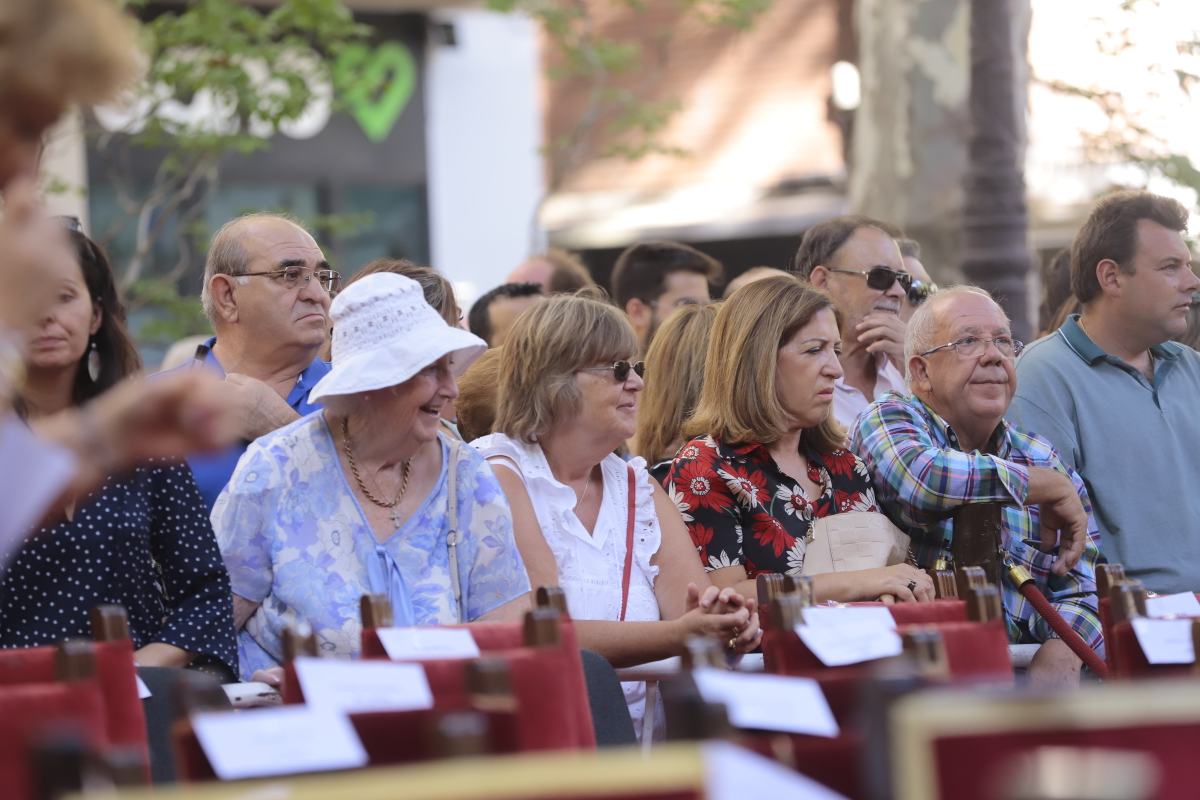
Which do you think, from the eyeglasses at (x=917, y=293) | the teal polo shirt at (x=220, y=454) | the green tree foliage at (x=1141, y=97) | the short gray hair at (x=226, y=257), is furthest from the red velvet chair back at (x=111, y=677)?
the green tree foliage at (x=1141, y=97)

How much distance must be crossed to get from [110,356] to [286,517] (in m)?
0.53

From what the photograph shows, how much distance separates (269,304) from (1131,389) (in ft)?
8.23

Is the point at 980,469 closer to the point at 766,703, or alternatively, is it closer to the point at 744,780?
the point at 766,703

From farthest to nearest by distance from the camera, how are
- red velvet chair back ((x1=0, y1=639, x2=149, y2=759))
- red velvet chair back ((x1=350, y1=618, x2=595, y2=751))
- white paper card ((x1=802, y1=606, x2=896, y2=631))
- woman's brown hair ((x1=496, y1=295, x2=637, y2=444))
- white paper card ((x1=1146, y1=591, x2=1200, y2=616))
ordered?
woman's brown hair ((x1=496, y1=295, x2=637, y2=444)), white paper card ((x1=1146, y1=591, x2=1200, y2=616)), white paper card ((x1=802, y1=606, x2=896, y2=631)), red velvet chair back ((x1=0, y1=639, x2=149, y2=759)), red velvet chair back ((x1=350, y1=618, x2=595, y2=751))

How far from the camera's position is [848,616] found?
2865 mm

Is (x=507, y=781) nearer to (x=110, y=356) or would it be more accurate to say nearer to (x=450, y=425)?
(x=110, y=356)

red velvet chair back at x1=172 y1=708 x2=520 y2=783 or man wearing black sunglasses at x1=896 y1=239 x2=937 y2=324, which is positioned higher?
man wearing black sunglasses at x1=896 y1=239 x2=937 y2=324

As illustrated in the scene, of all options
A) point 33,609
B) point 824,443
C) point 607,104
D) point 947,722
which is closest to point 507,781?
point 947,722

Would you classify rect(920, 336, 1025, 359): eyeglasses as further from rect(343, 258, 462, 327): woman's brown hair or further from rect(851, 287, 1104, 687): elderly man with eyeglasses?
rect(343, 258, 462, 327): woman's brown hair

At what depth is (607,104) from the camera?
44.8 ft

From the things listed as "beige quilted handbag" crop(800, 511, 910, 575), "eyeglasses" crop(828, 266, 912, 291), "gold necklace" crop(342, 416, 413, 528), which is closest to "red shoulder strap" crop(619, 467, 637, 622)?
"beige quilted handbag" crop(800, 511, 910, 575)

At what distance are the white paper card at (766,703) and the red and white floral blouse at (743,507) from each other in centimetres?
189

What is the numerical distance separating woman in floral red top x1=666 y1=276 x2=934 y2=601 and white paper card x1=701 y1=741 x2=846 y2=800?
239 cm

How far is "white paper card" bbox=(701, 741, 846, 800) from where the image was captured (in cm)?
157
